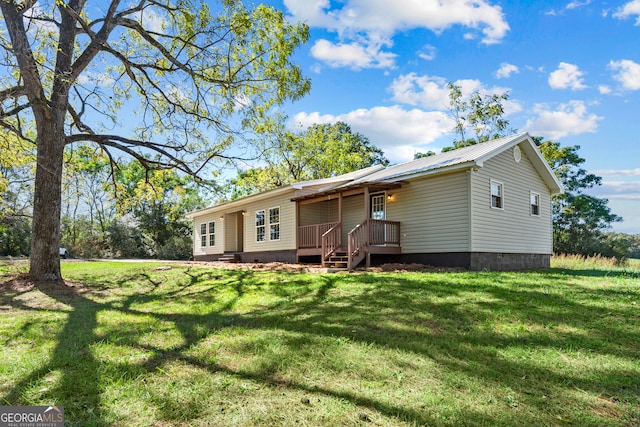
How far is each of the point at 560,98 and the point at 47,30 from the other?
67.8 feet

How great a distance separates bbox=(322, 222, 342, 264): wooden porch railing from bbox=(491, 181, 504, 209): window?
17.0ft

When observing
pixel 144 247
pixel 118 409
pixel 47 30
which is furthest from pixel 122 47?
pixel 144 247

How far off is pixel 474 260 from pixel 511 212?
3134 millimetres

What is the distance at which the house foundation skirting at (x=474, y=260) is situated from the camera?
39.0 feet

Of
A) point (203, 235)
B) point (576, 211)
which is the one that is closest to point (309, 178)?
→ point (203, 235)

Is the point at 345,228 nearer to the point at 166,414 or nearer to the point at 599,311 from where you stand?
the point at 599,311

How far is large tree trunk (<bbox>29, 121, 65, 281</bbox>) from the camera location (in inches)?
371

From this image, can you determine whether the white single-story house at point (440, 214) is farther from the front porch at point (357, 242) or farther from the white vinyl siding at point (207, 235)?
the white vinyl siding at point (207, 235)

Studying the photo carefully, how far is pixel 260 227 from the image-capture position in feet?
63.1

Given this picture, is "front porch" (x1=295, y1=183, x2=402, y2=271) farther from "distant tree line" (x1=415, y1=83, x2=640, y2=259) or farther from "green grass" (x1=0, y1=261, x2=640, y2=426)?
"distant tree line" (x1=415, y1=83, x2=640, y2=259)

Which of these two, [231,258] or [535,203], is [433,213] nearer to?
[535,203]

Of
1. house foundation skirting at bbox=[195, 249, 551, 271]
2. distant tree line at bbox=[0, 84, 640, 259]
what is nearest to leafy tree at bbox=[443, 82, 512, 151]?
distant tree line at bbox=[0, 84, 640, 259]

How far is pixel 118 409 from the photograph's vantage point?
3.00 meters

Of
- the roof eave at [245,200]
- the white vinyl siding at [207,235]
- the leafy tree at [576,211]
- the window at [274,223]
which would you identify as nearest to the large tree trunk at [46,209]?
the roof eave at [245,200]
